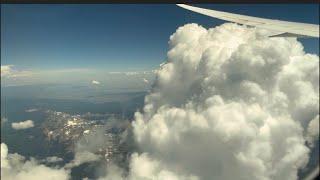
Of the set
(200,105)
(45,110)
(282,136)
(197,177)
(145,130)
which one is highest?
(45,110)

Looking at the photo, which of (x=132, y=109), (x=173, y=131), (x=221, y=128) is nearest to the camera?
(x=132, y=109)

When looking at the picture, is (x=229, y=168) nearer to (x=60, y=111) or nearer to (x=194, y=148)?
(x=194, y=148)

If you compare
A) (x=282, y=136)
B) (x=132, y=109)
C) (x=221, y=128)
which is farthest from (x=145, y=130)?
(x=282, y=136)

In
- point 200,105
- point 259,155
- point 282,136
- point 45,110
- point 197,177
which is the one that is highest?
point 45,110

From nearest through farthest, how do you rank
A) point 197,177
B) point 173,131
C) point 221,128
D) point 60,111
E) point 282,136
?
point 60,111 < point 282,136 < point 221,128 < point 173,131 < point 197,177

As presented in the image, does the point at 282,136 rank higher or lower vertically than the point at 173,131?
higher

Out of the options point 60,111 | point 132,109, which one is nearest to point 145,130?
point 132,109

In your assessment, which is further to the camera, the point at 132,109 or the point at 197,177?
the point at 197,177

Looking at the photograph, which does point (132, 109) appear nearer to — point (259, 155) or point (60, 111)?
point (60, 111)

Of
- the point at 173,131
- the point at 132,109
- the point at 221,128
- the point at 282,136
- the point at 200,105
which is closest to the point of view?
the point at 132,109
